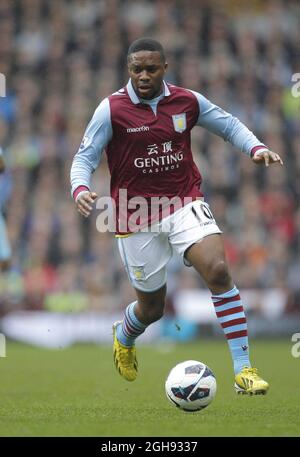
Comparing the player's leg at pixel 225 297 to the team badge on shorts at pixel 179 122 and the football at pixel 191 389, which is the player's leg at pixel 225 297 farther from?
the team badge on shorts at pixel 179 122

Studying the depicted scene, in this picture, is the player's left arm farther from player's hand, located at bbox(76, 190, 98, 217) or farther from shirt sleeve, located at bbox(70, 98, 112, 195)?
player's hand, located at bbox(76, 190, 98, 217)

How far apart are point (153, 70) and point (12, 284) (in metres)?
10.8

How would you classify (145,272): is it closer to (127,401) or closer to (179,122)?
(127,401)

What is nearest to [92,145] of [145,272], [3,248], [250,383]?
[145,272]

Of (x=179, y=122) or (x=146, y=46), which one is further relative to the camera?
(x=179, y=122)

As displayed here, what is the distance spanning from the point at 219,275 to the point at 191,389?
83 centimetres

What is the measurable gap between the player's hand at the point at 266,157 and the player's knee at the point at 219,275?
0.81m

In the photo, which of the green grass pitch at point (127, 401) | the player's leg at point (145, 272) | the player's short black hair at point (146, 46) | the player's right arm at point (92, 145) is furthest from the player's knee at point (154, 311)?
the player's short black hair at point (146, 46)

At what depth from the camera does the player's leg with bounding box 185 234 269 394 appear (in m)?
7.68

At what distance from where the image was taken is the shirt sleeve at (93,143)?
8062mm

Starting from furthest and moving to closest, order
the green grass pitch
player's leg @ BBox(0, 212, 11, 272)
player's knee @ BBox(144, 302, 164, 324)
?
player's leg @ BBox(0, 212, 11, 272), player's knee @ BBox(144, 302, 164, 324), the green grass pitch

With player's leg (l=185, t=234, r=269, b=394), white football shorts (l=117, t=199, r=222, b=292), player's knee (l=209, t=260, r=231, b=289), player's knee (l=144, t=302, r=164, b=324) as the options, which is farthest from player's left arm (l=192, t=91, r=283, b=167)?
player's knee (l=144, t=302, r=164, b=324)

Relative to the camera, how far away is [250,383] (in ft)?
24.9

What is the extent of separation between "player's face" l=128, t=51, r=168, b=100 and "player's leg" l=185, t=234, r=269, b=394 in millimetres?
1180
